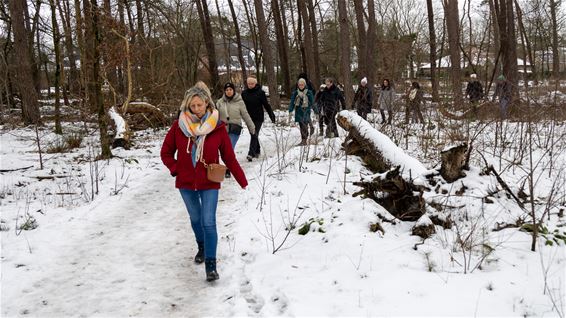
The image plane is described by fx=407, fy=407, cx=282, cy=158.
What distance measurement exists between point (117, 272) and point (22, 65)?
1364 cm

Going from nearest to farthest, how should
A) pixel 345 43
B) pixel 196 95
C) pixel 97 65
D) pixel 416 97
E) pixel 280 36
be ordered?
pixel 196 95 < pixel 97 65 < pixel 416 97 < pixel 345 43 < pixel 280 36

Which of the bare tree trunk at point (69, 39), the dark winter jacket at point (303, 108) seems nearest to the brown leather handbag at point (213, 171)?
the dark winter jacket at point (303, 108)

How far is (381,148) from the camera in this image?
673 cm

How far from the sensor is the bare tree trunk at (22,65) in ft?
47.5

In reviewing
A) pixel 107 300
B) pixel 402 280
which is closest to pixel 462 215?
pixel 402 280

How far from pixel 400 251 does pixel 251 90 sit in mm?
5414

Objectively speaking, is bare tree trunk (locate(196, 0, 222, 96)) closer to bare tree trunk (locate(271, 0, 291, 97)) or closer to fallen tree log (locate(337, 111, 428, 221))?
bare tree trunk (locate(271, 0, 291, 97))

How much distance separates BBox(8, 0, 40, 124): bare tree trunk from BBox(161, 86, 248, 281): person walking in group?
13.3 m

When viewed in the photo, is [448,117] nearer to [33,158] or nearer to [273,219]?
[273,219]

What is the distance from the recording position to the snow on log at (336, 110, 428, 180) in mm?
5559

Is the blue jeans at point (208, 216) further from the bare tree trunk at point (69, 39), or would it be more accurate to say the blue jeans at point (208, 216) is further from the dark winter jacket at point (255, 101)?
the bare tree trunk at point (69, 39)

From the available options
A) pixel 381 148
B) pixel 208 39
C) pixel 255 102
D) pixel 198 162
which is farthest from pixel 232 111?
pixel 208 39

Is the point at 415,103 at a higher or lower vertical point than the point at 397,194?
higher

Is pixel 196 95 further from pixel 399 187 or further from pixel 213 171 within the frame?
pixel 399 187
